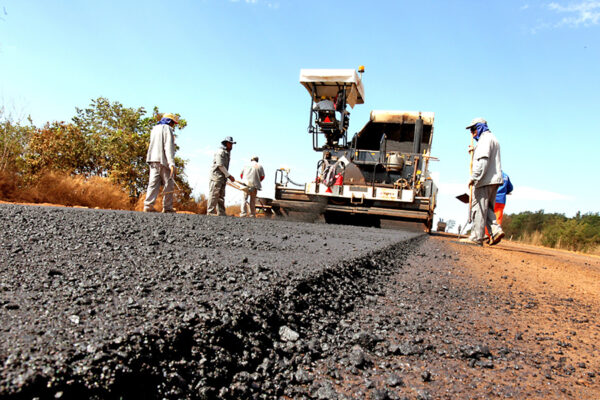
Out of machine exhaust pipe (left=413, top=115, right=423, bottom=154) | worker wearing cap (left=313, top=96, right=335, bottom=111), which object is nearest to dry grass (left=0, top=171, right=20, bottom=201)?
worker wearing cap (left=313, top=96, right=335, bottom=111)

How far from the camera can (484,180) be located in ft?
21.3

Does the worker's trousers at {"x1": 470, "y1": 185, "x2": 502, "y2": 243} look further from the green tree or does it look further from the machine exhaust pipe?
the green tree

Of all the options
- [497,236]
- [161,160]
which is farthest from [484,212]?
[161,160]

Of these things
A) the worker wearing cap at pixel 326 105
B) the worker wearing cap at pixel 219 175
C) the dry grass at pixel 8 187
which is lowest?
the dry grass at pixel 8 187

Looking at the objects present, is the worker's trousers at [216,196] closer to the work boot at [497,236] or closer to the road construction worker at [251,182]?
the road construction worker at [251,182]

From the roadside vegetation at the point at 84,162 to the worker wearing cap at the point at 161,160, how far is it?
1747mm

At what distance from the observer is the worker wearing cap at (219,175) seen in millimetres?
8555

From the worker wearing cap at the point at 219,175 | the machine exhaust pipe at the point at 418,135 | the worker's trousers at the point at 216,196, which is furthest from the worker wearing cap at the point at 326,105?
the worker's trousers at the point at 216,196

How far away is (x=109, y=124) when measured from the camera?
13.1m

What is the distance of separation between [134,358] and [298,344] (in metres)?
0.69

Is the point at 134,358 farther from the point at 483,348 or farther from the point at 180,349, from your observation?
the point at 483,348

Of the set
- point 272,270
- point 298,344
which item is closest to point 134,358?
point 298,344

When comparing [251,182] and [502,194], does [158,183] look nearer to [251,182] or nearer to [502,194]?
[251,182]

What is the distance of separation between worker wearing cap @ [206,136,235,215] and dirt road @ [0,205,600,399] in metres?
5.47
